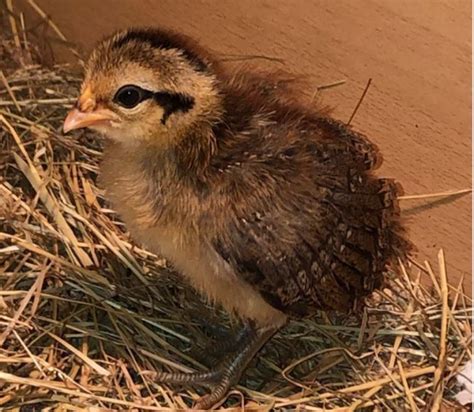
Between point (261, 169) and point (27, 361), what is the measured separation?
1.96 ft

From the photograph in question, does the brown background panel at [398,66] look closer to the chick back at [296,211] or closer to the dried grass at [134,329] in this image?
the dried grass at [134,329]

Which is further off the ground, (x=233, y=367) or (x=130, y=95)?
(x=130, y=95)

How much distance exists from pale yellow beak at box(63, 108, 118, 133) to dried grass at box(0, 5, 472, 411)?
0.49 meters

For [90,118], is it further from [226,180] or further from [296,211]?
[296,211]

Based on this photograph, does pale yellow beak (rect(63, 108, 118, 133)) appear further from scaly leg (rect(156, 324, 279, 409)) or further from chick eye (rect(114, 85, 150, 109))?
scaly leg (rect(156, 324, 279, 409))

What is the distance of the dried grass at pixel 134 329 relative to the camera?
1.95 metres

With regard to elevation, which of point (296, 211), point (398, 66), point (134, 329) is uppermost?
point (398, 66)

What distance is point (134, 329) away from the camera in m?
2.04

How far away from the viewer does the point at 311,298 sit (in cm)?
177

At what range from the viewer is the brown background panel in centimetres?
194

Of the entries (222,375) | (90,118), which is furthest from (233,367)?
(90,118)

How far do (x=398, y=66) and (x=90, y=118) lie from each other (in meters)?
0.67

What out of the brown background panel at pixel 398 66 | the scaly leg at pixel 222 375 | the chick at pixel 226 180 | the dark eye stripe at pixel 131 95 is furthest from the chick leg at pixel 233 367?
the dark eye stripe at pixel 131 95

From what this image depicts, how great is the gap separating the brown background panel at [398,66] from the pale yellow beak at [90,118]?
612 millimetres
